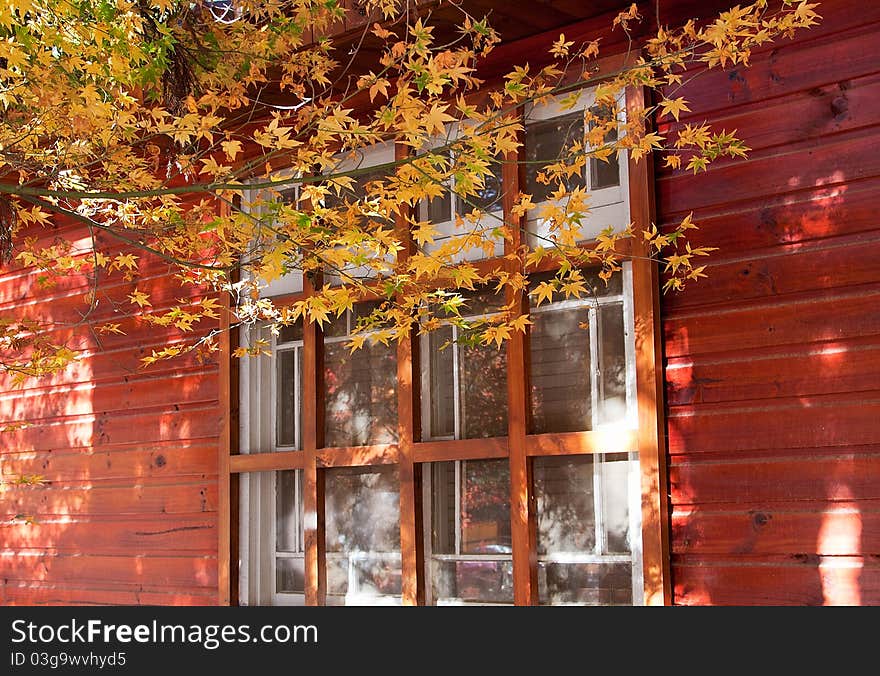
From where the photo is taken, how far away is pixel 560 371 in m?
4.03

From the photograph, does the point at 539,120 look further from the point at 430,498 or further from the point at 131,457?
the point at 131,457

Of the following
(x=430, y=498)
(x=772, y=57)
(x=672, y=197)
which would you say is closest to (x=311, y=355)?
(x=430, y=498)

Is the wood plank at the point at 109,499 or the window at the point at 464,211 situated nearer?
the window at the point at 464,211

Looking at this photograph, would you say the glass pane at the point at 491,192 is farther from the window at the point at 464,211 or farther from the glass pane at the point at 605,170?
the glass pane at the point at 605,170

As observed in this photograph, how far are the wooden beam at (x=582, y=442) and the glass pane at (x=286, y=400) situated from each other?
4.35 ft

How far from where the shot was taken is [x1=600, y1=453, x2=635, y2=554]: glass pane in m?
3.81

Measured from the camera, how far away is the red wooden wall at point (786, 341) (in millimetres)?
3383

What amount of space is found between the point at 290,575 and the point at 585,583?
5.04ft

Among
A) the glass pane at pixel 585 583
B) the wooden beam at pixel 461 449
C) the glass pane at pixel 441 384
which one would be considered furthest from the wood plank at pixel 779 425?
the glass pane at pixel 441 384

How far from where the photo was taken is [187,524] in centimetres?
516

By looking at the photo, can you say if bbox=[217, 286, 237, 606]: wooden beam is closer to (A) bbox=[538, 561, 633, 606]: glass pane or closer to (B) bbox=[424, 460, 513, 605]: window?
(B) bbox=[424, 460, 513, 605]: window

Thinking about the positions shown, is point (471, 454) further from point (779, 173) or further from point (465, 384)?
point (779, 173)

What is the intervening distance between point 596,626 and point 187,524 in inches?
89.8

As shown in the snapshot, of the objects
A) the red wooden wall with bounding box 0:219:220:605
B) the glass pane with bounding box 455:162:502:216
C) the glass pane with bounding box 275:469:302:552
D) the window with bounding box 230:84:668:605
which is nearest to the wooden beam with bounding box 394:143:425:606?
the window with bounding box 230:84:668:605
